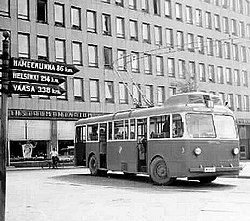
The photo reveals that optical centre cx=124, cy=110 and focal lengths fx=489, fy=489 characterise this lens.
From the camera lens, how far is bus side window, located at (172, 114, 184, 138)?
16.4 m

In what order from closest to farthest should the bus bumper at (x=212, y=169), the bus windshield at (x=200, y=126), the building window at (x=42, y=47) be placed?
the bus bumper at (x=212, y=169), the bus windshield at (x=200, y=126), the building window at (x=42, y=47)

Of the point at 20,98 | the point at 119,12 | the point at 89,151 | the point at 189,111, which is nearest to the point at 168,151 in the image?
the point at 189,111

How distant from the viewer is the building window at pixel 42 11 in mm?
40638

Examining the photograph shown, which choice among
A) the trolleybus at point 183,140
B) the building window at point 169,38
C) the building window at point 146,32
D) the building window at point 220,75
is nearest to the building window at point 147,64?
the building window at point 146,32

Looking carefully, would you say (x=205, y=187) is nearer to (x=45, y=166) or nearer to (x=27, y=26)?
(x=45, y=166)

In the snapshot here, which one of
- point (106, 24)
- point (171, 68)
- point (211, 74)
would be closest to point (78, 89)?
point (106, 24)

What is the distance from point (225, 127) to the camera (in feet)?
56.3

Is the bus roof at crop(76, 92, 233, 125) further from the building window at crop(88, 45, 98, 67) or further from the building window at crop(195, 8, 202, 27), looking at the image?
the building window at crop(195, 8, 202, 27)

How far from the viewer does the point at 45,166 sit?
39250 millimetres

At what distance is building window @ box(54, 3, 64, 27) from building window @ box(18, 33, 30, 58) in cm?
337

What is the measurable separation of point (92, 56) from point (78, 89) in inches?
139

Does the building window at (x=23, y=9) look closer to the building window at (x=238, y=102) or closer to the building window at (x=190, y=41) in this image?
the building window at (x=190, y=41)

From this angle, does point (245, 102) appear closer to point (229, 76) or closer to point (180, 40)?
point (229, 76)

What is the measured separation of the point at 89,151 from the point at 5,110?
1595cm
